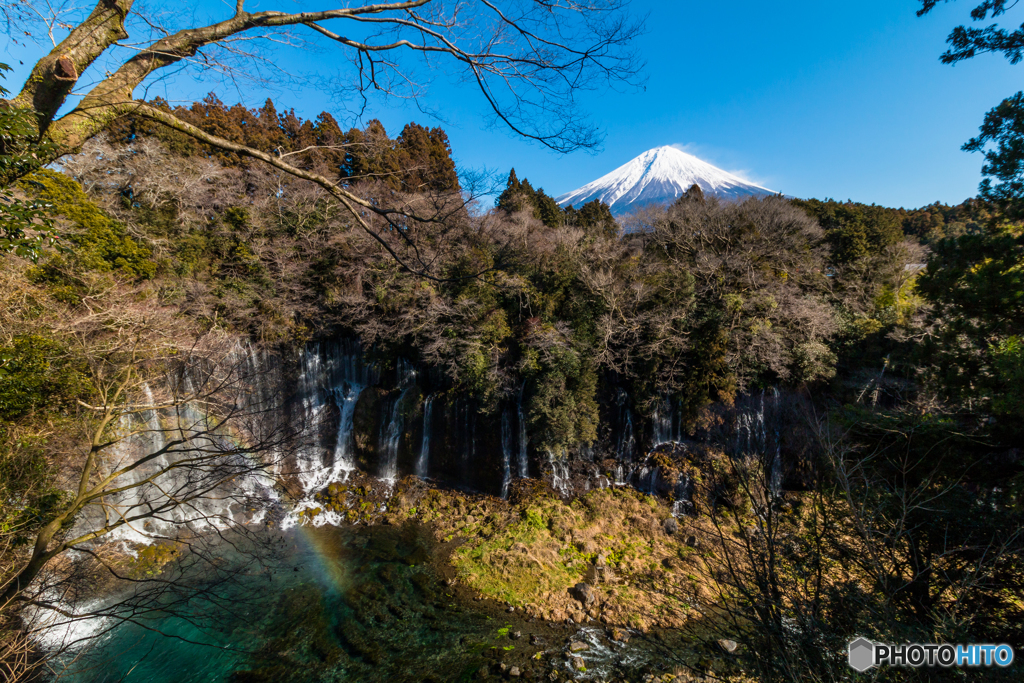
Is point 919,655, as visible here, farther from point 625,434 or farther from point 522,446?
point 522,446

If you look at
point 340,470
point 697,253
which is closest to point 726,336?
point 697,253

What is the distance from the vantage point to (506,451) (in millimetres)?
10828

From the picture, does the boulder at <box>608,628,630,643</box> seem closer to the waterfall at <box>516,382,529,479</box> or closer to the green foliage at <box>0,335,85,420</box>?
the waterfall at <box>516,382,529,479</box>

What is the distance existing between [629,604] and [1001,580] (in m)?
4.90

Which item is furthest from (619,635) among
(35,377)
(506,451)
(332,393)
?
(332,393)

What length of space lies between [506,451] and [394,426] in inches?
156

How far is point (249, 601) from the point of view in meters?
7.06

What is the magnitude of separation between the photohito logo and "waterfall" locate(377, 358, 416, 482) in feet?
36.4

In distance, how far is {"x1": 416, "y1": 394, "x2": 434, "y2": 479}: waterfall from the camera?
11.7 m

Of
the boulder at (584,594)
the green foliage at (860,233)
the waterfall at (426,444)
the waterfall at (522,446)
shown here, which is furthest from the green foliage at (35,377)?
the green foliage at (860,233)

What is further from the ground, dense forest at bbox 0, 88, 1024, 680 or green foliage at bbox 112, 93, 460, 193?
green foliage at bbox 112, 93, 460, 193

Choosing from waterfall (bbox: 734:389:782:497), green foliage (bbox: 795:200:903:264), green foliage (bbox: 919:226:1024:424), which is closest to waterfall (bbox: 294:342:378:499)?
waterfall (bbox: 734:389:782:497)

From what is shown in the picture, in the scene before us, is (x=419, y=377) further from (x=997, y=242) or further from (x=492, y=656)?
(x=997, y=242)

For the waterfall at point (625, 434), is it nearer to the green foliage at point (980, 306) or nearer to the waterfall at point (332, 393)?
the green foliage at point (980, 306)
